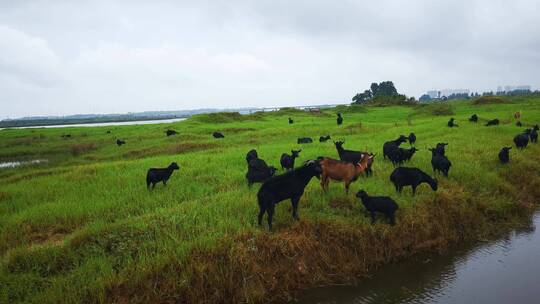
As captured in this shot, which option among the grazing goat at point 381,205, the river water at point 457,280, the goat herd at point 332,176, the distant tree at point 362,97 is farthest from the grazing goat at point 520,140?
the distant tree at point 362,97

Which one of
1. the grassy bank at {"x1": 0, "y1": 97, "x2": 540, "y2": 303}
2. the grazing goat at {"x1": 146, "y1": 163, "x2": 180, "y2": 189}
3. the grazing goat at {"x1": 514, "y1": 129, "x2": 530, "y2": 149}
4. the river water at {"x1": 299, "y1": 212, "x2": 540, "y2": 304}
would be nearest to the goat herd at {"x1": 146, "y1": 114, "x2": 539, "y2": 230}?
the grazing goat at {"x1": 146, "y1": 163, "x2": 180, "y2": 189}

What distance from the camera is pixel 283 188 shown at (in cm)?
812

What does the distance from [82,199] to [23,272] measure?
4.37 metres

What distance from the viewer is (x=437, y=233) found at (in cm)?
949

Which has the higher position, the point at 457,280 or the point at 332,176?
the point at 332,176

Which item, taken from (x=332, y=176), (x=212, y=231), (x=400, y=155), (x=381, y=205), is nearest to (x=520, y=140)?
(x=400, y=155)

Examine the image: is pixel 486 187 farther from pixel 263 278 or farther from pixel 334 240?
pixel 263 278

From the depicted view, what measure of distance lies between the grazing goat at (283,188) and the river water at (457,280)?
198 centimetres

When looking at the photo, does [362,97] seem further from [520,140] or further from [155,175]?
[155,175]

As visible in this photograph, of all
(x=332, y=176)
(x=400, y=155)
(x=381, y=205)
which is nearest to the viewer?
(x=381, y=205)

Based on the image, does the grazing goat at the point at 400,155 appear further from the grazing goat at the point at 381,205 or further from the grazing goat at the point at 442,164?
the grazing goat at the point at 381,205

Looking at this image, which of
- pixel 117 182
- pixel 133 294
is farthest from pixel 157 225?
pixel 117 182

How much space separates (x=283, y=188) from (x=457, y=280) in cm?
434

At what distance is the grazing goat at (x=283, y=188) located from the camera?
7.95 meters
